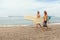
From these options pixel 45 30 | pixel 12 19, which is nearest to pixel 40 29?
pixel 45 30

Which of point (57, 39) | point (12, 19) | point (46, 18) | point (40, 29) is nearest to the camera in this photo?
point (57, 39)

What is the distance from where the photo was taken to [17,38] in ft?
33.7

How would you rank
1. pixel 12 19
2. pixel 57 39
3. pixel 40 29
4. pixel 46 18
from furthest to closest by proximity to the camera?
pixel 12 19 < pixel 40 29 < pixel 46 18 < pixel 57 39

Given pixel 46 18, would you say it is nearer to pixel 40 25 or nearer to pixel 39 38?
pixel 40 25

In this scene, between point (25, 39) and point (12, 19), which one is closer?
point (25, 39)

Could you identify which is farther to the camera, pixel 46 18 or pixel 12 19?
pixel 12 19

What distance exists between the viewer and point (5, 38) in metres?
10.4

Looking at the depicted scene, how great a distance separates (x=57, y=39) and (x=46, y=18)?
3414mm

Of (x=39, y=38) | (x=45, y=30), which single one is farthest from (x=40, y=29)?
(x=39, y=38)

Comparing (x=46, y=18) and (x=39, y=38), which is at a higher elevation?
(x=46, y=18)

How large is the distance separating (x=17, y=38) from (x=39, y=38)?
3.69ft

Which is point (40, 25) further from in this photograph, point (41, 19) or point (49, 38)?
point (49, 38)

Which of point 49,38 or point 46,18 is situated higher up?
point 46,18

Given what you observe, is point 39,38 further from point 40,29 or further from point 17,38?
point 40,29
